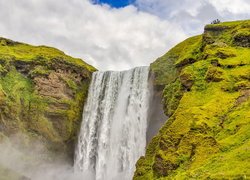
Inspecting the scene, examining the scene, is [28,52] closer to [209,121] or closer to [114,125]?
[114,125]

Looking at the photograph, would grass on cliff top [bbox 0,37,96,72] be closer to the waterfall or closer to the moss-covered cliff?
the waterfall

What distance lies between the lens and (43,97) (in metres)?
69.1

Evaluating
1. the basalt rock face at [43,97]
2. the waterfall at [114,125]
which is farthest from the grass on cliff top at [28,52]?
the waterfall at [114,125]

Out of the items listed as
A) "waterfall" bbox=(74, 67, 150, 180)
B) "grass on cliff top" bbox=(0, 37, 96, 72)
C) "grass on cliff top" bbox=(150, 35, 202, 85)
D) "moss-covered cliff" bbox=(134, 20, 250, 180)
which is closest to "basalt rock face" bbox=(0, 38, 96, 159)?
"grass on cliff top" bbox=(0, 37, 96, 72)

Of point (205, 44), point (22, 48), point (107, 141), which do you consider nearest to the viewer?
point (205, 44)

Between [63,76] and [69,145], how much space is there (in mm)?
13437

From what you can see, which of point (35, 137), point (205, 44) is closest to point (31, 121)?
point (35, 137)

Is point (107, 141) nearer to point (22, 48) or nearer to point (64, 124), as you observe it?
point (64, 124)

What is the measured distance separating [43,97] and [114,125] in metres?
15.1

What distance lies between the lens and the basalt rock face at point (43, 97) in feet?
214

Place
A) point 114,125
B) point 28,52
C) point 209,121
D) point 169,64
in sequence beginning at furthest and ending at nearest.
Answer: point 28,52 < point 114,125 < point 169,64 < point 209,121

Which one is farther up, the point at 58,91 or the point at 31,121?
the point at 58,91

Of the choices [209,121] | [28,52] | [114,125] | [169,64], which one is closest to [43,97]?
[114,125]

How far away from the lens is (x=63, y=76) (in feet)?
237
